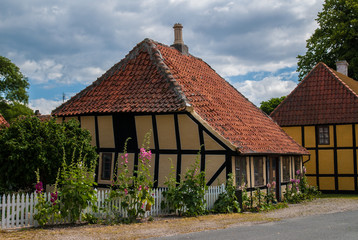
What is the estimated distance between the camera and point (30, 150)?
11.8m

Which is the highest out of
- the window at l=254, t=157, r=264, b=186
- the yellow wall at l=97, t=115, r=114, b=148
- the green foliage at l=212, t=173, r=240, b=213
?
the yellow wall at l=97, t=115, r=114, b=148

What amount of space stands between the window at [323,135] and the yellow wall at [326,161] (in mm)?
516

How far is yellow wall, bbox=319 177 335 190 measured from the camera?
23.8 m

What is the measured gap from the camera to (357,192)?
75.8 feet

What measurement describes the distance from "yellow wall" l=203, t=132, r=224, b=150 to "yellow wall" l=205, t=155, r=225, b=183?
0.27m

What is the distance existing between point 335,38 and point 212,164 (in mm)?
20011

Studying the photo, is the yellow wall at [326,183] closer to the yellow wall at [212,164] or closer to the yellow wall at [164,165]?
the yellow wall at [212,164]

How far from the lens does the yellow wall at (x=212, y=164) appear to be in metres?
14.1

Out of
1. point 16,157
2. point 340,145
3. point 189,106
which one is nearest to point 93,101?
point 189,106

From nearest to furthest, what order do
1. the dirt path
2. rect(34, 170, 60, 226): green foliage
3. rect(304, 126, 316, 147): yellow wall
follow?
1. the dirt path
2. rect(34, 170, 60, 226): green foliage
3. rect(304, 126, 316, 147): yellow wall

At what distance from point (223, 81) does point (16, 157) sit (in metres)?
12.3

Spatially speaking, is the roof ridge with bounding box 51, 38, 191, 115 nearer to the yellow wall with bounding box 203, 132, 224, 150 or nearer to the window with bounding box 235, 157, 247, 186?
the yellow wall with bounding box 203, 132, 224, 150

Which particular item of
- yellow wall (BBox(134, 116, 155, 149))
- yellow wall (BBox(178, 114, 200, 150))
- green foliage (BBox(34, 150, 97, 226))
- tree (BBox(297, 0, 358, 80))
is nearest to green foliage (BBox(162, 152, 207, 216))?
yellow wall (BBox(178, 114, 200, 150))

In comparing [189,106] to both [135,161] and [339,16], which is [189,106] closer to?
[135,161]
